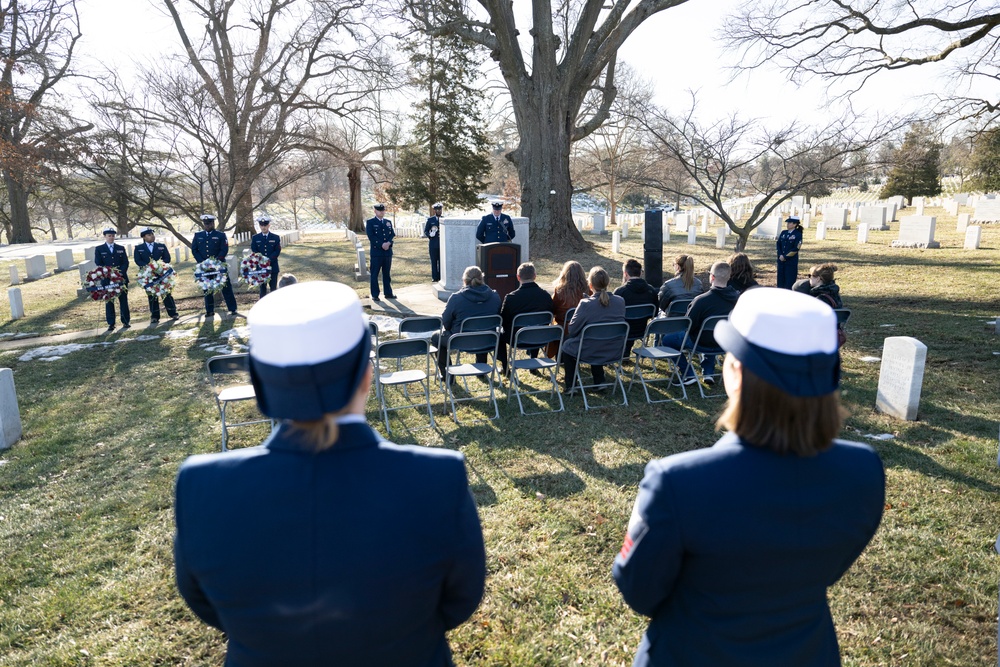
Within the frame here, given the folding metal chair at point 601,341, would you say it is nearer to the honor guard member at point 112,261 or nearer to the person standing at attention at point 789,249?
the person standing at attention at point 789,249

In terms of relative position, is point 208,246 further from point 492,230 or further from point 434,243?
point 492,230

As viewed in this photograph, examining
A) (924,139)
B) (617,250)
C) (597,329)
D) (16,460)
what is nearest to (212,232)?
(16,460)

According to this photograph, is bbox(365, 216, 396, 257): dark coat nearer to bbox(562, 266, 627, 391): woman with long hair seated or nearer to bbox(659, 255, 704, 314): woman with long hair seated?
bbox(659, 255, 704, 314): woman with long hair seated

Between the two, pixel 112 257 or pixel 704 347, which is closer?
pixel 704 347

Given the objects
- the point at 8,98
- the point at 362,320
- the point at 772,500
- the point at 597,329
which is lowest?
the point at 597,329

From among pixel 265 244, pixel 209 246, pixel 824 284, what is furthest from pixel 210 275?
pixel 824 284

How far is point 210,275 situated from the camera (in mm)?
12398

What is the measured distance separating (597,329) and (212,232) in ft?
30.5

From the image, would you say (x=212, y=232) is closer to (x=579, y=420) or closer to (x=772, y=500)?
(x=579, y=420)

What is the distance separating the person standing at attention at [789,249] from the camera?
12.9 meters

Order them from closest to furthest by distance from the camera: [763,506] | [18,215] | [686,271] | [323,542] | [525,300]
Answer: [323,542]
[763,506]
[525,300]
[686,271]
[18,215]

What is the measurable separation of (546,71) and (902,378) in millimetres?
15962

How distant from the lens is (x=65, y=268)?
75.8 feet

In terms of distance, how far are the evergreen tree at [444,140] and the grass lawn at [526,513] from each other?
2528cm
